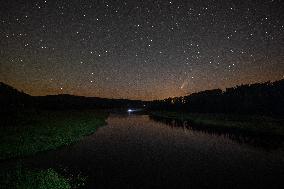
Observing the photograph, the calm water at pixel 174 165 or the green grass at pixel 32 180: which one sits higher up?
the green grass at pixel 32 180

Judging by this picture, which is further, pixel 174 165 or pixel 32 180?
pixel 174 165

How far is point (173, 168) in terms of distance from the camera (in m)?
22.4

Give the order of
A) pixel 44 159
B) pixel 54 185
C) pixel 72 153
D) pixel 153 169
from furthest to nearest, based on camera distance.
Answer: pixel 72 153
pixel 44 159
pixel 153 169
pixel 54 185

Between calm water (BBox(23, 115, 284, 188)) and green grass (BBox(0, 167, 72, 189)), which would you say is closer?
green grass (BBox(0, 167, 72, 189))

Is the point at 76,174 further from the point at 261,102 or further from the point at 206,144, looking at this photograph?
the point at 261,102

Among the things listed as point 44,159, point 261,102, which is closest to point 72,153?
point 44,159

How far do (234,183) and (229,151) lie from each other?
13.3 m

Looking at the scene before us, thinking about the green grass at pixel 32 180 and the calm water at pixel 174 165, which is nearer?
the green grass at pixel 32 180

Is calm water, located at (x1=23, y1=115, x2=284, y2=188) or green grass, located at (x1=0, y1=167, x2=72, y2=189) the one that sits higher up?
green grass, located at (x1=0, y1=167, x2=72, y2=189)

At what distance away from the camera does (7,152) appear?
26.0 meters

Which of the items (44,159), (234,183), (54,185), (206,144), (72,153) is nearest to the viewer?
(54,185)

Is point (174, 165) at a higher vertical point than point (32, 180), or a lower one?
lower

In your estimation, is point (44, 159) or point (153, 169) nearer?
point (153, 169)

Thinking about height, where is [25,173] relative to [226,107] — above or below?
below
